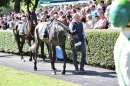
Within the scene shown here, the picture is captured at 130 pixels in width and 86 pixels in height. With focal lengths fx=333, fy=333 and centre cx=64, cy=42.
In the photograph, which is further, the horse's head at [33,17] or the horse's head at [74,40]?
the horse's head at [33,17]

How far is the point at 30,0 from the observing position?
131 feet

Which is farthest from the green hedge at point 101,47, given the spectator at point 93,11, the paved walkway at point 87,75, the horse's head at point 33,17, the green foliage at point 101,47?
the horse's head at point 33,17

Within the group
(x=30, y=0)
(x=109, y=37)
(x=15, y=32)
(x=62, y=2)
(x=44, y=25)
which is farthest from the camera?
(x=30, y=0)

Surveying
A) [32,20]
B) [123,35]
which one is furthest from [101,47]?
[123,35]

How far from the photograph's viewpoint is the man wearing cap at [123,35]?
2.96 m

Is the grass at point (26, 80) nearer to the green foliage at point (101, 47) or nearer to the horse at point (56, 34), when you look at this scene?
the horse at point (56, 34)

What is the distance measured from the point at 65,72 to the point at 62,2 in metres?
10.8

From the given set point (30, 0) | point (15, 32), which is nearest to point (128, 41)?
point (15, 32)

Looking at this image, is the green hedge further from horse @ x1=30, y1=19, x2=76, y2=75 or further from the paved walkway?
horse @ x1=30, y1=19, x2=76, y2=75

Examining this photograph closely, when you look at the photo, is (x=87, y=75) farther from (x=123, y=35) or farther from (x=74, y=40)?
(x=123, y=35)

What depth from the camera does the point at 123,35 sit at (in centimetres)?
308

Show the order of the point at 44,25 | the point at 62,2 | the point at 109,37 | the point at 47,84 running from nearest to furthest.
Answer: the point at 47,84
the point at 109,37
the point at 44,25
the point at 62,2

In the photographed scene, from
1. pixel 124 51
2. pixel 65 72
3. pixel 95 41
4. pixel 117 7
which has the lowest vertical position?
pixel 65 72

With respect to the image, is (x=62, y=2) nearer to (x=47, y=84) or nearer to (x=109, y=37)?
(x=109, y=37)
